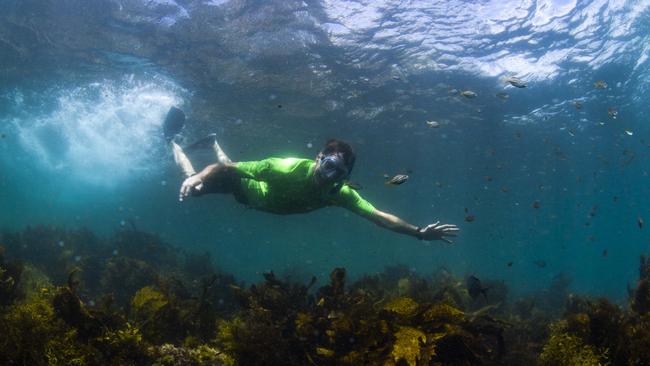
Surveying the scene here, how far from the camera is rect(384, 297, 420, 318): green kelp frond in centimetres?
438

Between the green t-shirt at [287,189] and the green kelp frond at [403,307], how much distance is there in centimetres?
245

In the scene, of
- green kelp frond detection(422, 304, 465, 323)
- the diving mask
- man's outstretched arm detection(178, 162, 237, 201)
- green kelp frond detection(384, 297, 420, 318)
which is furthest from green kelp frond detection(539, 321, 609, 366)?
man's outstretched arm detection(178, 162, 237, 201)

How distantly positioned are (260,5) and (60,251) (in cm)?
1457

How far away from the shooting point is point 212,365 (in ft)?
13.4

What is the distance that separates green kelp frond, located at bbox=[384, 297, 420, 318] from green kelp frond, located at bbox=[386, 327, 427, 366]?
37 centimetres

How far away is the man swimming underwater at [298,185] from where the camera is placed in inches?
239

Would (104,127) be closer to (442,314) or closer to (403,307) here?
(403,307)

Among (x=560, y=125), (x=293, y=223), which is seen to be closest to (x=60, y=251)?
(x=560, y=125)

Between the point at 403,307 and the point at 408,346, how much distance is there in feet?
2.46

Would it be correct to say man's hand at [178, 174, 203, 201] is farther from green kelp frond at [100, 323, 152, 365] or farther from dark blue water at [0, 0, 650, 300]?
green kelp frond at [100, 323, 152, 365]

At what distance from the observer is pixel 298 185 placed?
6527mm

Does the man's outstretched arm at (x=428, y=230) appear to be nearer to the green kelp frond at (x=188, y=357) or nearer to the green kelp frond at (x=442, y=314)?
the green kelp frond at (x=442, y=314)

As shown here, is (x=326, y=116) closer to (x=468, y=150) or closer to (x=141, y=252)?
(x=468, y=150)

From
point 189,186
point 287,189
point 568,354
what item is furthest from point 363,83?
point 568,354
